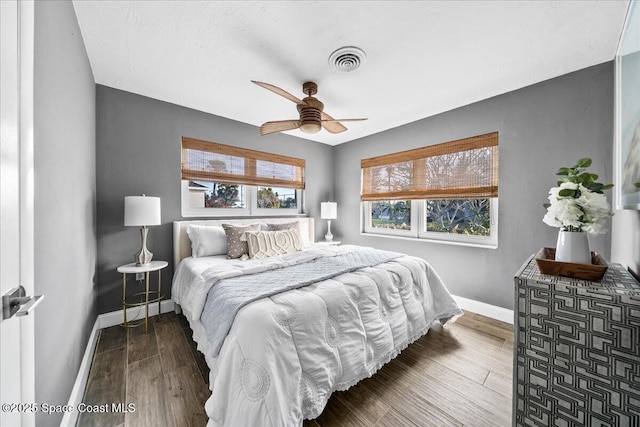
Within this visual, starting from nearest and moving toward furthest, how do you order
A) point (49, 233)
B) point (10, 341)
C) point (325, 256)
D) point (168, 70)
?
1. point (10, 341)
2. point (49, 233)
3. point (168, 70)
4. point (325, 256)

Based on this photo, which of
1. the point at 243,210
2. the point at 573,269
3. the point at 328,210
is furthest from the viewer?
the point at 328,210

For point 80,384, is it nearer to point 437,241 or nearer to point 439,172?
point 437,241

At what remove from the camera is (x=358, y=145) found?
414cm

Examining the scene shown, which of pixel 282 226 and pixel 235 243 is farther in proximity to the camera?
pixel 282 226

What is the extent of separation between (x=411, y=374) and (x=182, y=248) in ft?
8.42

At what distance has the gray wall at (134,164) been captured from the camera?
244 cm

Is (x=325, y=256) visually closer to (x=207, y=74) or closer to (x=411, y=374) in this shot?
(x=411, y=374)

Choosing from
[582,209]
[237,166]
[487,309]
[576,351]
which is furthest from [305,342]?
[237,166]

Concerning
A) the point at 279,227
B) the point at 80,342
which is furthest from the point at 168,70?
the point at 80,342

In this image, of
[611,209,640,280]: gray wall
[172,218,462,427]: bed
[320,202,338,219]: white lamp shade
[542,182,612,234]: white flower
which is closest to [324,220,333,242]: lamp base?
[320,202,338,219]: white lamp shade

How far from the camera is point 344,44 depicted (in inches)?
71.9

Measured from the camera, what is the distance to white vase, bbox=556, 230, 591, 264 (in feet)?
3.48

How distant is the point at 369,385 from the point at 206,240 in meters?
2.11

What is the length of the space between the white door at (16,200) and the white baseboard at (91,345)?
871 mm
